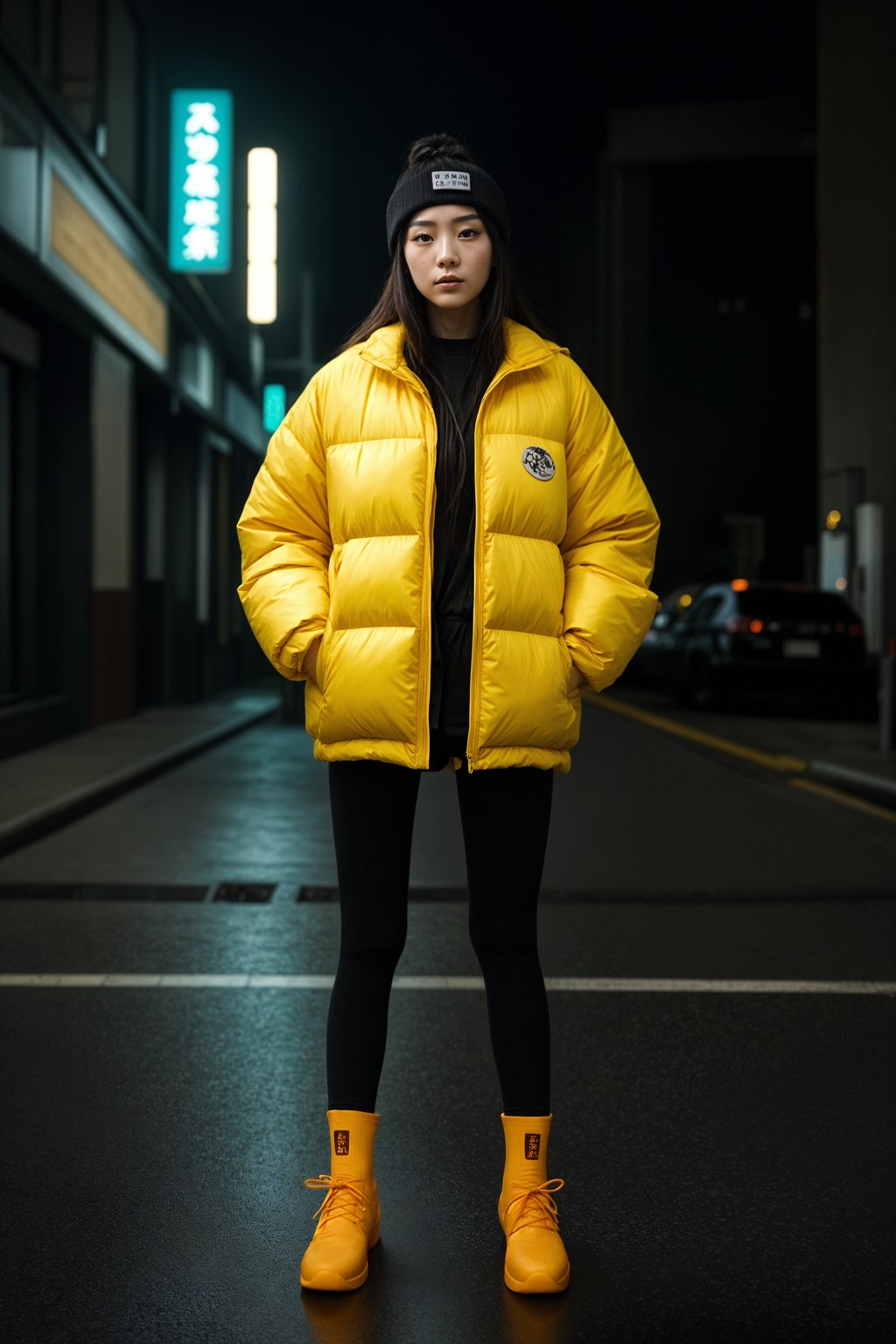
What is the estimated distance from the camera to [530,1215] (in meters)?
3.08

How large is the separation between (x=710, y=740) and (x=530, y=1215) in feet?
40.6

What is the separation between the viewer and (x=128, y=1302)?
288 cm

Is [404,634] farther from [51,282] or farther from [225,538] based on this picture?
[225,538]

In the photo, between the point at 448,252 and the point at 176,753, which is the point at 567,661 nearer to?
the point at 448,252

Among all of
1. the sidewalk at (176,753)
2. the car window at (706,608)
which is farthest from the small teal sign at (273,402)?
the car window at (706,608)

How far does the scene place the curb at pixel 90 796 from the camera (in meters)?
8.40

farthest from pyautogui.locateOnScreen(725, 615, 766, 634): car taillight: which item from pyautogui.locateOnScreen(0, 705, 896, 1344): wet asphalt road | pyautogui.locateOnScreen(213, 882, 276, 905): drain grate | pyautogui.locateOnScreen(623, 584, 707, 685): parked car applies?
pyautogui.locateOnScreen(213, 882, 276, 905): drain grate

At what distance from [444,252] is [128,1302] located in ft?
6.78

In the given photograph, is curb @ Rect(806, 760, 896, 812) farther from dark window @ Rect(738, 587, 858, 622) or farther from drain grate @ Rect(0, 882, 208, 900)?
dark window @ Rect(738, 587, 858, 622)

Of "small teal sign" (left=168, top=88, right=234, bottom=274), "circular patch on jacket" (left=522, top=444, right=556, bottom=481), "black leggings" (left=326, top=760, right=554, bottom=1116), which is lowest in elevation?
"black leggings" (left=326, top=760, right=554, bottom=1116)


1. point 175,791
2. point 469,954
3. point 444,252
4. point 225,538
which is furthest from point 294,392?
point 444,252

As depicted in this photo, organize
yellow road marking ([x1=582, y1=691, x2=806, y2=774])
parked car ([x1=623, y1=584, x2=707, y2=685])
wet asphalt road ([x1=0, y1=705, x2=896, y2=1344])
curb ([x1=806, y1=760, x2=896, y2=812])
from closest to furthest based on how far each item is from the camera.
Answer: wet asphalt road ([x1=0, y1=705, x2=896, y2=1344])
curb ([x1=806, y1=760, x2=896, y2=812])
yellow road marking ([x1=582, y1=691, x2=806, y2=774])
parked car ([x1=623, y1=584, x2=707, y2=685])

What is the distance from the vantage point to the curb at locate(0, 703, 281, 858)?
27.6ft

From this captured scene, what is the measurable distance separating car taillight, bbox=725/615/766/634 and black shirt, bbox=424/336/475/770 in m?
16.4
